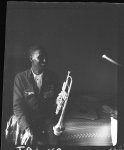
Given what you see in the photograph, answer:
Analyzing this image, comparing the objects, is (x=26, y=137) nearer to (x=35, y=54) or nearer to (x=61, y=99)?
(x=61, y=99)

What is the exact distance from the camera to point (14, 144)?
1.42 meters

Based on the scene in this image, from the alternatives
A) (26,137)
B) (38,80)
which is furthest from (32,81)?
(26,137)

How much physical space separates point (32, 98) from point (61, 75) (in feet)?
0.55

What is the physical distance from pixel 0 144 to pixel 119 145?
52 cm

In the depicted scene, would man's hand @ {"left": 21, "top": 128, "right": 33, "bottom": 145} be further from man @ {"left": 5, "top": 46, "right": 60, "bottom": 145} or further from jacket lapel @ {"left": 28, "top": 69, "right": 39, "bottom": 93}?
jacket lapel @ {"left": 28, "top": 69, "right": 39, "bottom": 93}

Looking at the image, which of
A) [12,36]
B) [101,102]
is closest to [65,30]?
[12,36]

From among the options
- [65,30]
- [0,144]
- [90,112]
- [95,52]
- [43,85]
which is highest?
[65,30]

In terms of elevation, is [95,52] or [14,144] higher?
[95,52]

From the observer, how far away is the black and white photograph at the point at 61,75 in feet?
4.69

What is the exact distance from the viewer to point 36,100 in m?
1.45

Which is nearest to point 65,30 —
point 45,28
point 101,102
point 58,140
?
point 45,28

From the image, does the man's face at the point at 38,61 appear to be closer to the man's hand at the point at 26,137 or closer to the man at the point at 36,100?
the man at the point at 36,100

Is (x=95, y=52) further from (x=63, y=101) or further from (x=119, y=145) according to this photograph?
(x=119, y=145)

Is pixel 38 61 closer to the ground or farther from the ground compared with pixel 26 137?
farther from the ground
